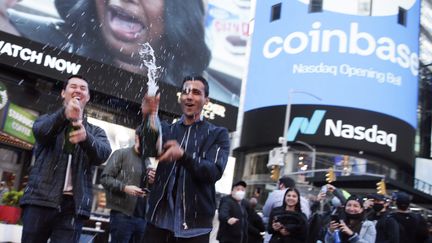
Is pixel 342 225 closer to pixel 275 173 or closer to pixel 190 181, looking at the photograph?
pixel 190 181

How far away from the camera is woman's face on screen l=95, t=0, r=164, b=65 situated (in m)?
18.2

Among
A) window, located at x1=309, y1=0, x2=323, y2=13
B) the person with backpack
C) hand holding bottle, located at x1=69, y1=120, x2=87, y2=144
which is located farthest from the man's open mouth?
window, located at x1=309, y1=0, x2=323, y2=13

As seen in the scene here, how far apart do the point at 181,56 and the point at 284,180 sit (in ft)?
39.3

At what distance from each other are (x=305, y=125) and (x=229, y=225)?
34009 mm

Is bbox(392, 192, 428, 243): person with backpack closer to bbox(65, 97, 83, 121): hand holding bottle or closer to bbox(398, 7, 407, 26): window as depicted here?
bbox(65, 97, 83, 121): hand holding bottle

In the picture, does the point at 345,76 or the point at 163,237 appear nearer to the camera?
the point at 163,237

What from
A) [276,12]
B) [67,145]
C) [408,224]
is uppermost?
[276,12]

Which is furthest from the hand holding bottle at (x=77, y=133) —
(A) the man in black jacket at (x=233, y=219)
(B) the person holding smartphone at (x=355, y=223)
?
(A) the man in black jacket at (x=233, y=219)

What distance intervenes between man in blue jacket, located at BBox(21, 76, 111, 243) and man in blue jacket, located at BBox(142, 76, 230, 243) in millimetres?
752

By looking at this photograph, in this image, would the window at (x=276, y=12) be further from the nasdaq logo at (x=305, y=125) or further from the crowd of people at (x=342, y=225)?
the crowd of people at (x=342, y=225)

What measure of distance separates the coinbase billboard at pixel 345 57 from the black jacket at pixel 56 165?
37647mm

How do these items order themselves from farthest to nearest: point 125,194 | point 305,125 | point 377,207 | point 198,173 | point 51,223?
point 305,125
point 377,207
point 125,194
point 51,223
point 198,173

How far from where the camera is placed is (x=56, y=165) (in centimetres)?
404

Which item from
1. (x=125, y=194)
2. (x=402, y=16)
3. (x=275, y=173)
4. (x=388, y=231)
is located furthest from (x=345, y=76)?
(x=125, y=194)
